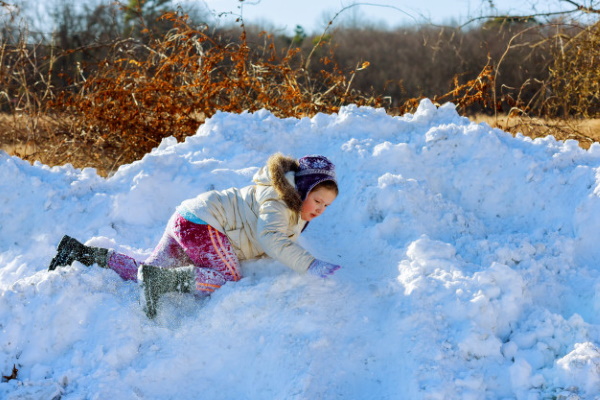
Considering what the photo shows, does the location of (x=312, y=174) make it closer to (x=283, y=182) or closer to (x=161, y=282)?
(x=283, y=182)

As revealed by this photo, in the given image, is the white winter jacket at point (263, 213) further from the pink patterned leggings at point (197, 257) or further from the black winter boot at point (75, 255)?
the black winter boot at point (75, 255)

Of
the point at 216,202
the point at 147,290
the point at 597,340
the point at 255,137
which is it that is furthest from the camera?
the point at 255,137

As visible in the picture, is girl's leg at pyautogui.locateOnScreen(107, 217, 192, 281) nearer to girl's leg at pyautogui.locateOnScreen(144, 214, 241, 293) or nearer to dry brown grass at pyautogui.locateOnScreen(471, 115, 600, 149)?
girl's leg at pyautogui.locateOnScreen(144, 214, 241, 293)

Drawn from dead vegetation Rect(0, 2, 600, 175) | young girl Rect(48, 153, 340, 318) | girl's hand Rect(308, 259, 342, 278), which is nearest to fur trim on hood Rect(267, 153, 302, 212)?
young girl Rect(48, 153, 340, 318)

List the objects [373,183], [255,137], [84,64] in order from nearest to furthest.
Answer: [373,183] → [255,137] → [84,64]

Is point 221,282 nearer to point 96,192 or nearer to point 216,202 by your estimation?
point 216,202

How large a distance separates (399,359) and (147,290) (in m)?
1.22

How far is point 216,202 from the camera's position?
328cm

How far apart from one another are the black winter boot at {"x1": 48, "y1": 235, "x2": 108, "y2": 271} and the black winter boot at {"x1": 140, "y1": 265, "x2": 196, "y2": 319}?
0.40 metres

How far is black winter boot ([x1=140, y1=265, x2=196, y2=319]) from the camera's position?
2984mm

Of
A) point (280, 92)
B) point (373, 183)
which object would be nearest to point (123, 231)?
point (373, 183)

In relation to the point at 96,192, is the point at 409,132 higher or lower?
higher

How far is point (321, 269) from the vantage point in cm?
299

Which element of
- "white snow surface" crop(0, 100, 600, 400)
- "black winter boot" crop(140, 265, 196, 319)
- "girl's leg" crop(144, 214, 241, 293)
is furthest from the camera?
"girl's leg" crop(144, 214, 241, 293)
